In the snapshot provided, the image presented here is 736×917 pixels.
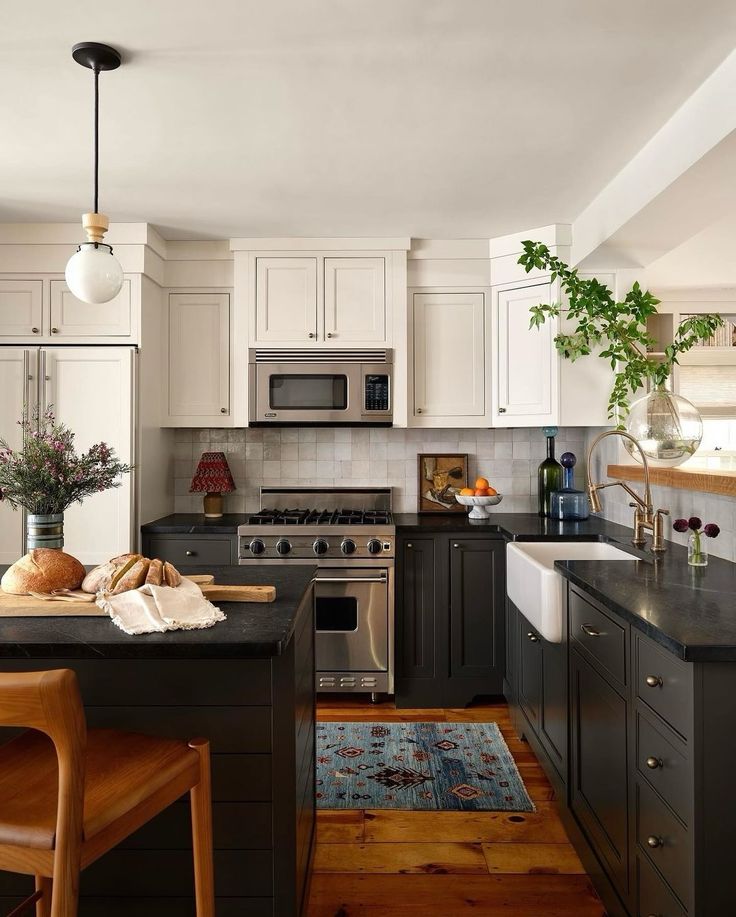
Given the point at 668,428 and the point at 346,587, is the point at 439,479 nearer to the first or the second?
the point at 346,587

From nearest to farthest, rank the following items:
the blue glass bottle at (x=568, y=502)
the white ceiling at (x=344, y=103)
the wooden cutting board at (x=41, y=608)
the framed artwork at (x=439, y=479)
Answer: the wooden cutting board at (x=41, y=608) < the white ceiling at (x=344, y=103) < the blue glass bottle at (x=568, y=502) < the framed artwork at (x=439, y=479)

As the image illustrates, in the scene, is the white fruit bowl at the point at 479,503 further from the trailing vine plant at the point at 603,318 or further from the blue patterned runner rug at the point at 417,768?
the blue patterned runner rug at the point at 417,768

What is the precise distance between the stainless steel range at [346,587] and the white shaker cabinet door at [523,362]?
965mm

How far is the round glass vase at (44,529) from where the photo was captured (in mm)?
1806

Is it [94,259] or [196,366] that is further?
[196,366]

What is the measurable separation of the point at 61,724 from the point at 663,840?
1.33 meters

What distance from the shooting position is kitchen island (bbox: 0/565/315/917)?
5.04 feet

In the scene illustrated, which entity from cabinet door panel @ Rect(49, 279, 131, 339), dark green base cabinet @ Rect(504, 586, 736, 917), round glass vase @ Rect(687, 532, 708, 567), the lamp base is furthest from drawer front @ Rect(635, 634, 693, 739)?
cabinet door panel @ Rect(49, 279, 131, 339)

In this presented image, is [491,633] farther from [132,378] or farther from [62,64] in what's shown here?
[62,64]

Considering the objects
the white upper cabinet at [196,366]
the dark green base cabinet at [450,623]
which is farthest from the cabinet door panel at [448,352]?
the white upper cabinet at [196,366]

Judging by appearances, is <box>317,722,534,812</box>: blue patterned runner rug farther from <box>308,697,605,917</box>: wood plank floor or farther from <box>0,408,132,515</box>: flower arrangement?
<box>0,408,132,515</box>: flower arrangement

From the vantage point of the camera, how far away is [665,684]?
60.7 inches

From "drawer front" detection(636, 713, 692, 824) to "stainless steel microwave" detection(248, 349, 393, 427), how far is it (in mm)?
2417

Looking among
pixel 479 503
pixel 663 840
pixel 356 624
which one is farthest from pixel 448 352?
pixel 663 840
